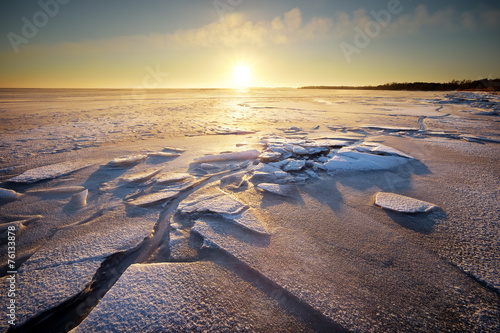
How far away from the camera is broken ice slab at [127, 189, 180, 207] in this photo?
5.42 feet

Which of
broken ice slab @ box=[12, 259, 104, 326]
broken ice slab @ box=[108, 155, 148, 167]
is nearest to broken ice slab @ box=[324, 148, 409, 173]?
broken ice slab @ box=[12, 259, 104, 326]

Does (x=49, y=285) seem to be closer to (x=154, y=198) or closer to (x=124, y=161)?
(x=154, y=198)

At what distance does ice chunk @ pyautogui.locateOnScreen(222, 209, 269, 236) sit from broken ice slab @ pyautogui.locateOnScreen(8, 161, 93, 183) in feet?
6.98

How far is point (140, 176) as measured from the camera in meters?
2.13

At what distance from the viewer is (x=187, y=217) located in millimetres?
1461

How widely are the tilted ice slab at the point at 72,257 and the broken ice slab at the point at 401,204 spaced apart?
1832 millimetres

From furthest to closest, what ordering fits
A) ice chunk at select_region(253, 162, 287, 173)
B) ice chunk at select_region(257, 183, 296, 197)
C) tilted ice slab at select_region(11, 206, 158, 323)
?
ice chunk at select_region(253, 162, 287, 173) → ice chunk at select_region(257, 183, 296, 197) → tilted ice slab at select_region(11, 206, 158, 323)

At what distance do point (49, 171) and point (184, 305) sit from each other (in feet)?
8.14

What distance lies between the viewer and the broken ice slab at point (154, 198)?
1653mm

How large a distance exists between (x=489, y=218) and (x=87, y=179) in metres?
3.58

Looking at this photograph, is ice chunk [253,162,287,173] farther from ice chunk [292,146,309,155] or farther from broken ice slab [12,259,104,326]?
broken ice slab [12,259,104,326]

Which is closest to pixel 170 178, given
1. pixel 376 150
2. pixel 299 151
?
pixel 299 151

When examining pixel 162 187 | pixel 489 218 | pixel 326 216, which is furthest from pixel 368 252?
pixel 162 187

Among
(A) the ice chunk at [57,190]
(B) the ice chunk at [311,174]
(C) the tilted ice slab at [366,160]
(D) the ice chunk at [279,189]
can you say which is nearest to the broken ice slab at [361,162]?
(C) the tilted ice slab at [366,160]
